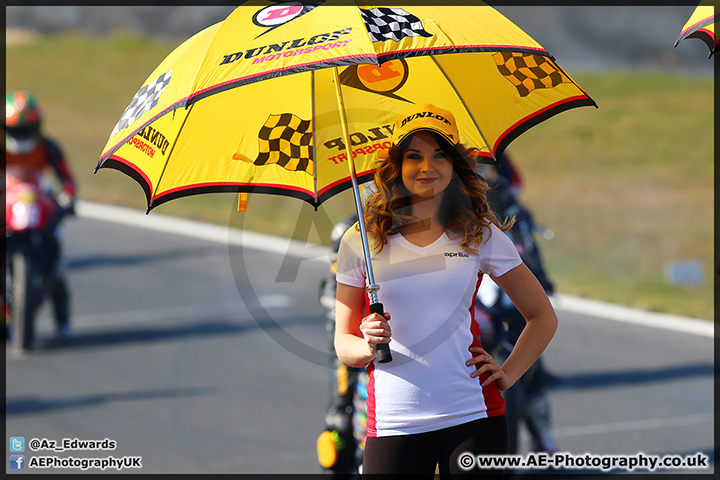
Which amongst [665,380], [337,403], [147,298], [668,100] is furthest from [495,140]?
[668,100]

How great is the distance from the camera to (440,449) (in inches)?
119

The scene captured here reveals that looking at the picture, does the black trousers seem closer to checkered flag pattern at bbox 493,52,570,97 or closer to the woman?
the woman

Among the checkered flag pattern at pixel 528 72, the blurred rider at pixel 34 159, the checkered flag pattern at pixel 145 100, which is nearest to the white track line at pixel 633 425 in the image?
the checkered flag pattern at pixel 528 72

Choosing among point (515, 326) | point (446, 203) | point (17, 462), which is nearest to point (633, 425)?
point (515, 326)

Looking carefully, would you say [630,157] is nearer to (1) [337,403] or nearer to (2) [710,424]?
(2) [710,424]

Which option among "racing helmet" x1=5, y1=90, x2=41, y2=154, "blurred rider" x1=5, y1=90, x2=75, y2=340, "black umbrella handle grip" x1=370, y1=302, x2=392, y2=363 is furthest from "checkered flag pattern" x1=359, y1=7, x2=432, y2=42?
"racing helmet" x1=5, y1=90, x2=41, y2=154

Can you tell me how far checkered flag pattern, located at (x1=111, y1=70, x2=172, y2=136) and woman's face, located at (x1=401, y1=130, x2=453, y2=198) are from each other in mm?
948

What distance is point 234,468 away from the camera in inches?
246

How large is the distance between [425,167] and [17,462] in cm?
458

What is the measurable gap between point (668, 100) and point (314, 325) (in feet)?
73.3

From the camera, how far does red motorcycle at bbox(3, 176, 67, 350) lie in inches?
340

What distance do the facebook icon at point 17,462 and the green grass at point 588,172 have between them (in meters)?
2.39

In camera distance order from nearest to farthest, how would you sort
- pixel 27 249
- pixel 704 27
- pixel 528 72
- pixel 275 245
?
pixel 528 72 < pixel 704 27 < pixel 27 249 < pixel 275 245

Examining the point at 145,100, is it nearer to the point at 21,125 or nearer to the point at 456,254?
the point at 456,254
